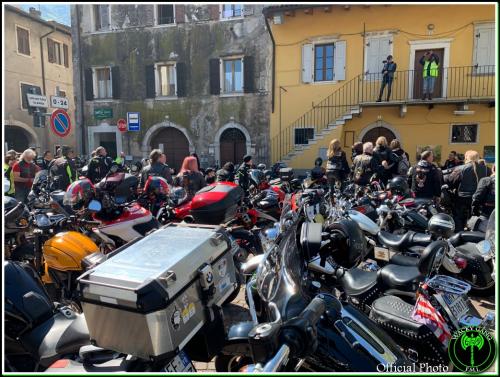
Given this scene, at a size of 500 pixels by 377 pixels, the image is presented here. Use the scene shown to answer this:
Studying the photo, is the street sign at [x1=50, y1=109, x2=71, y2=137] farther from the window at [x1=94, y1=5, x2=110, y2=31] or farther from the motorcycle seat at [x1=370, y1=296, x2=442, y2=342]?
the window at [x1=94, y1=5, x2=110, y2=31]

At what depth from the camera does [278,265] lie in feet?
6.88

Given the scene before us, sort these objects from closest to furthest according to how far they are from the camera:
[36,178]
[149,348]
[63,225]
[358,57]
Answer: [149,348] → [63,225] → [36,178] → [358,57]

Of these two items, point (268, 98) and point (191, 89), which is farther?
point (191, 89)

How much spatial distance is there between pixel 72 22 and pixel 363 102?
14926 mm

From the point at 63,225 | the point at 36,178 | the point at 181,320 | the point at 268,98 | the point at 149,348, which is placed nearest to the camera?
the point at 149,348

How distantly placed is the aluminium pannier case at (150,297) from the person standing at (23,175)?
6732 millimetres

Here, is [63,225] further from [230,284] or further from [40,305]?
[230,284]

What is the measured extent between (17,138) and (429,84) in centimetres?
2139

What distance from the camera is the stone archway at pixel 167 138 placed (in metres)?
17.5

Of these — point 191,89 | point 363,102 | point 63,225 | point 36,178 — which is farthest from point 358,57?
point 63,225

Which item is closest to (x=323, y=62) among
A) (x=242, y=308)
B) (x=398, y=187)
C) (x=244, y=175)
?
(x=244, y=175)

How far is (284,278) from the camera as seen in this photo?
6.68 ft

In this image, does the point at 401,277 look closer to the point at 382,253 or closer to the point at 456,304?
the point at 456,304

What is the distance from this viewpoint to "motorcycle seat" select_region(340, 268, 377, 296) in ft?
9.99
